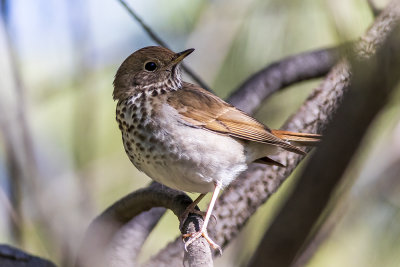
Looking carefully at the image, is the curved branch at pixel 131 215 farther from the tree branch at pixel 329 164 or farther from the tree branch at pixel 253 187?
the tree branch at pixel 329 164

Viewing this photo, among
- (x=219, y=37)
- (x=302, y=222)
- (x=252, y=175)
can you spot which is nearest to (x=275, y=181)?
(x=252, y=175)

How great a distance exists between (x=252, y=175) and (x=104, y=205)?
1585 mm

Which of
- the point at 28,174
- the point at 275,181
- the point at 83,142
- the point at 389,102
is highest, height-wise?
the point at 389,102

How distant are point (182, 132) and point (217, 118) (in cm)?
38

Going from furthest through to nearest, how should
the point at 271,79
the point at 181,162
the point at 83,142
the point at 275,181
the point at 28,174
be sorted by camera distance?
1. the point at 271,79
2. the point at 275,181
3. the point at 181,162
4. the point at 83,142
5. the point at 28,174

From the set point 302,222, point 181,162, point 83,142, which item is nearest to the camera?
point 302,222

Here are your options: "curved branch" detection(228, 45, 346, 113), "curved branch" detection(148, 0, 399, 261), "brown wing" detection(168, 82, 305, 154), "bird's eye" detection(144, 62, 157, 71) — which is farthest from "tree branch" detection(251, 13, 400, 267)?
"curved branch" detection(228, 45, 346, 113)

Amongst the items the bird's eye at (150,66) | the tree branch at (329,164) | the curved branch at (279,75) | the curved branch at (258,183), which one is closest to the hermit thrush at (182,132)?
the bird's eye at (150,66)

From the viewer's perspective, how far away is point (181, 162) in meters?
3.22

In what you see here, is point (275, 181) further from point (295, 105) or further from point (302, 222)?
point (302, 222)

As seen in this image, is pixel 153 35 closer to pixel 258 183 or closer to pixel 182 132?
pixel 182 132

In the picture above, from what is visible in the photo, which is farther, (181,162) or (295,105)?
(295,105)

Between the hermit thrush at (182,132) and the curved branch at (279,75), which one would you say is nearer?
the hermit thrush at (182,132)

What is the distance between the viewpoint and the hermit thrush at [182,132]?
10.6 feet
